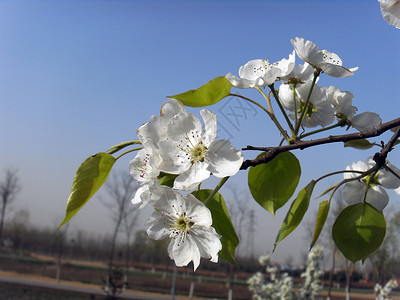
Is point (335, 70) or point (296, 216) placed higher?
point (335, 70)

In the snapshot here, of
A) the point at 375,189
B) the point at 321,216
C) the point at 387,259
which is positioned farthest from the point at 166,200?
the point at 387,259

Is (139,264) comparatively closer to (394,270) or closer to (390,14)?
(394,270)

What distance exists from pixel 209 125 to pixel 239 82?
0.16ft

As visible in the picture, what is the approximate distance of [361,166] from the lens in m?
0.41

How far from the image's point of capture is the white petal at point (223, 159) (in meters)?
0.25

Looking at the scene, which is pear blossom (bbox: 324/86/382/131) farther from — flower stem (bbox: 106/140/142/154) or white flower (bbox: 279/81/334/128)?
flower stem (bbox: 106/140/142/154)

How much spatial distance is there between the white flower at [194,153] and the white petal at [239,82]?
34 mm

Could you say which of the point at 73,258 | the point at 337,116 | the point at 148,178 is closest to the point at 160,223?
the point at 148,178

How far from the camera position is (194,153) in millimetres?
278

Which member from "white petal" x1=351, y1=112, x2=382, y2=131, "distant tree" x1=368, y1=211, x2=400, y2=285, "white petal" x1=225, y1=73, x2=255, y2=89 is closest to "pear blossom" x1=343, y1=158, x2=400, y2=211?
"white petal" x1=351, y1=112, x2=382, y2=131

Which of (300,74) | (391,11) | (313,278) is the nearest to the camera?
(391,11)

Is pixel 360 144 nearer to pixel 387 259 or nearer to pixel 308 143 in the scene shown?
pixel 308 143

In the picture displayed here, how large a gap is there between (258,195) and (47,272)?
14.7m

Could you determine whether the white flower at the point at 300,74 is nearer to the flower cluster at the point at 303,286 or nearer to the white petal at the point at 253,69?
the white petal at the point at 253,69
